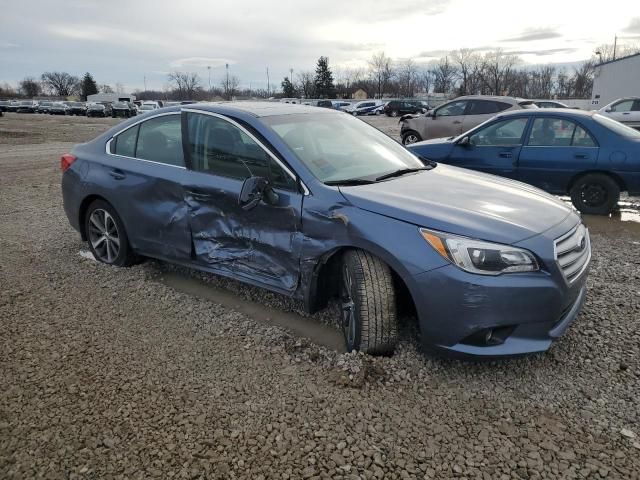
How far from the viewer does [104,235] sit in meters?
4.95

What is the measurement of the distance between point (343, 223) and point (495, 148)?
5.31m

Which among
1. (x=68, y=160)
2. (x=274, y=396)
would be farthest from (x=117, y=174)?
(x=274, y=396)

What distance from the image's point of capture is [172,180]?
4152 mm

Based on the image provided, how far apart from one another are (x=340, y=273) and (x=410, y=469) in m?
1.46

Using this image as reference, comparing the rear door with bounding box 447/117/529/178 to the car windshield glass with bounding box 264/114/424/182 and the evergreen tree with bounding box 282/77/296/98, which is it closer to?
the car windshield glass with bounding box 264/114/424/182

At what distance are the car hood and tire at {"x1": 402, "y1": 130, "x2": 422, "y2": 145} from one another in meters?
11.4

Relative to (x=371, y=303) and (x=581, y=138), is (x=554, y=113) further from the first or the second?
(x=371, y=303)

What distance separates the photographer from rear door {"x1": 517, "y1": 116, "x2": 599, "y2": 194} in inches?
283

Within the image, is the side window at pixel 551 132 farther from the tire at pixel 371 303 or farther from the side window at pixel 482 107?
the side window at pixel 482 107

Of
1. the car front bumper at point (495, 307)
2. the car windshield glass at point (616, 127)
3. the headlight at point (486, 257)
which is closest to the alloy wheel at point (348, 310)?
the car front bumper at point (495, 307)

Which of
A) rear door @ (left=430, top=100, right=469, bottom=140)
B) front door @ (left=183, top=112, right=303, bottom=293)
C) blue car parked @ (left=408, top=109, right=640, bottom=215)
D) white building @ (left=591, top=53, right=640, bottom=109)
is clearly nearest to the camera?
front door @ (left=183, top=112, right=303, bottom=293)

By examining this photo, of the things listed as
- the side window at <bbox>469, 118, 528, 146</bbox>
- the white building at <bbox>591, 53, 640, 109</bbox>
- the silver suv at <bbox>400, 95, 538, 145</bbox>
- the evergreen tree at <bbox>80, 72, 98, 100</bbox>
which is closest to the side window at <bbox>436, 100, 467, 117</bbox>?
the silver suv at <bbox>400, 95, 538, 145</bbox>

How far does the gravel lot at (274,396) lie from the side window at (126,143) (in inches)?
49.7

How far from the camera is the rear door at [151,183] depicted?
13.7 ft
